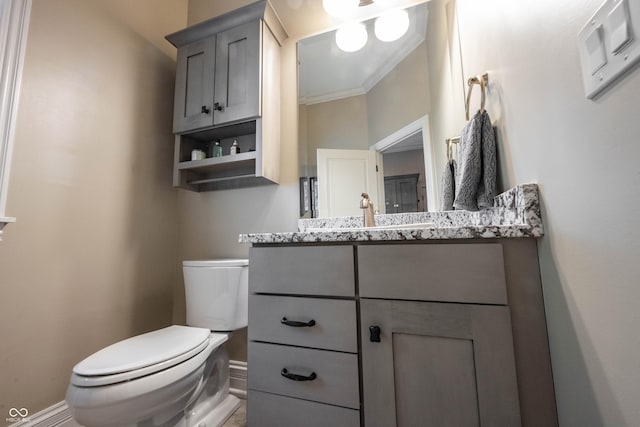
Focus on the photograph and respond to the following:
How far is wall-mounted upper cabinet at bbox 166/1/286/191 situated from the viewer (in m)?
1.48

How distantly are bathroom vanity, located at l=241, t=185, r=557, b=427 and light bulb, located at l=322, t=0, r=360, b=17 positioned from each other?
1.39 m

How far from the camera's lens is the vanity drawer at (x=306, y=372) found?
2.36 feet

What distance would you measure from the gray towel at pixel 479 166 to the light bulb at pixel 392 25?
0.86 m

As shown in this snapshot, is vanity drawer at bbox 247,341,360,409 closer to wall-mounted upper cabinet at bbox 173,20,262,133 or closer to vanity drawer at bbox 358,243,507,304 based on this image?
vanity drawer at bbox 358,243,507,304

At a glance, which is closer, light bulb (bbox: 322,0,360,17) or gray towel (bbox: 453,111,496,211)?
gray towel (bbox: 453,111,496,211)

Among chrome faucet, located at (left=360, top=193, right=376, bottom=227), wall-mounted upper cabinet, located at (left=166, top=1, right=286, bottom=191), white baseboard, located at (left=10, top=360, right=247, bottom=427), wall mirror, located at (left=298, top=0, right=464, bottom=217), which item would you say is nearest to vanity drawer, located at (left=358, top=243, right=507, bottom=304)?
chrome faucet, located at (left=360, top=193, right=376, bottom=227)

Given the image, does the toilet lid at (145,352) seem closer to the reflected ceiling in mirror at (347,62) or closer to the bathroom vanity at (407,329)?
the bathroom vanity at (407,329)

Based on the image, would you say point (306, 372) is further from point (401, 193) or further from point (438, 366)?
point (401, 193)

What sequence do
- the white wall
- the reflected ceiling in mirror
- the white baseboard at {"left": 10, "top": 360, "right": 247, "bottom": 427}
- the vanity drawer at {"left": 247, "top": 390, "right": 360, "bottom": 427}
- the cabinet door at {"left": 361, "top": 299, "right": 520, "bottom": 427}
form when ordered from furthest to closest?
the reflected ceiling in mirror
the white baseboard at {"left": 10, "top": 360, "right": 247, "bottom": 427}
the vanity drawer at {"left": 247, "top": 390, "right": 360, "bottom": 427}
the cabinet door at {"left": 361, "top": 299, "right": 520, "bottom": 427}
the white wall

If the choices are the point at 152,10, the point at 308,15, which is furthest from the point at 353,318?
the point at 152,10

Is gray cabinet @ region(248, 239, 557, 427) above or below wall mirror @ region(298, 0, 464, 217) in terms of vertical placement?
below

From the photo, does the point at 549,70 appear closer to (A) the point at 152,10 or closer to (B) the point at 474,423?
(B) the point at 474,423

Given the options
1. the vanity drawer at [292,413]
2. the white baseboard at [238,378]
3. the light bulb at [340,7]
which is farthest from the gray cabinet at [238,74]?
the white baseboard at [238,378]

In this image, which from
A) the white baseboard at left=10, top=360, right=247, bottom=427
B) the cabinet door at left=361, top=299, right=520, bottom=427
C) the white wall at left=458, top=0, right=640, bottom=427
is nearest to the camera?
the white wall at left=458, top=0, right=640, bottom=427
